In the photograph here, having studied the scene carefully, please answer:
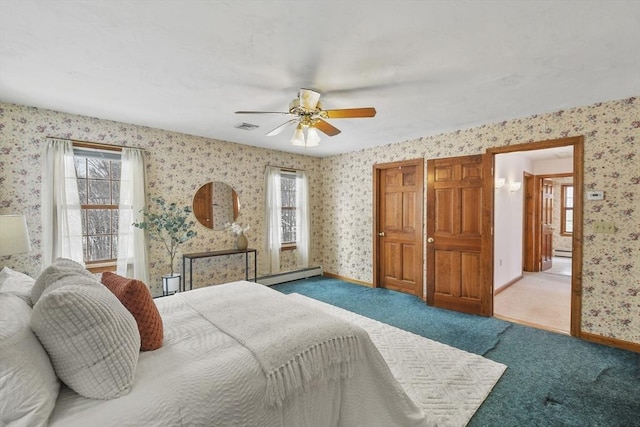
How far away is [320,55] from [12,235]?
2493 mm

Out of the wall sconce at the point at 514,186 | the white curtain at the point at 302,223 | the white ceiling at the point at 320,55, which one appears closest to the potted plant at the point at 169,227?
→ the white ceiling at the point at 320,55

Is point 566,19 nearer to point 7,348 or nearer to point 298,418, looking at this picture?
point 298,418

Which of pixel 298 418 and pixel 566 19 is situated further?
pixel 566 19

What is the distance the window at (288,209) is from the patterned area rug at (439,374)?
8.93 feet

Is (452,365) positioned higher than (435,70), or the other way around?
(435,70)

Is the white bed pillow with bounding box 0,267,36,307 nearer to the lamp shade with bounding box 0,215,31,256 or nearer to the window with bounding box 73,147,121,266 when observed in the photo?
the lamp shade with bounding box 0,215,31,256

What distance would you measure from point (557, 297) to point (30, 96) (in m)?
7.05

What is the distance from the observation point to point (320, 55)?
1991 mm

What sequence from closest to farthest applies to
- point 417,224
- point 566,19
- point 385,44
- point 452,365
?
point 566,19 → point 385,44 → point 452,365 → point 417,224

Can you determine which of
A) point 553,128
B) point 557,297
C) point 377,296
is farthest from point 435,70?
point 557,297

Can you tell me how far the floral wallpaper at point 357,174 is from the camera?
2.79 metres

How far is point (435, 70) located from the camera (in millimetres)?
2221

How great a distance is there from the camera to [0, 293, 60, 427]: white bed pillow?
2.92 ft

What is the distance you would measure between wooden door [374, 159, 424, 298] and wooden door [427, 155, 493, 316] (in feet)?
0.77
